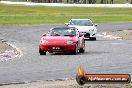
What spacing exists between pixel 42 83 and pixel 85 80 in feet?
7.33

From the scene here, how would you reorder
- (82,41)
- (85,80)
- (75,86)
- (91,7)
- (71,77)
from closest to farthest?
(85,80) → (75,86) → (71,77) → (82,41) → (91,7)

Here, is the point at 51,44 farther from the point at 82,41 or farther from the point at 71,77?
the point at 71,77

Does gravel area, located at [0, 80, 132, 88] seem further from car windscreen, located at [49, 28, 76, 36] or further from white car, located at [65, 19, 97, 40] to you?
white car, located at [65, 19, 97, 40]

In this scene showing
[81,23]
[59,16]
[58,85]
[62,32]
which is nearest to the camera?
[58,85]

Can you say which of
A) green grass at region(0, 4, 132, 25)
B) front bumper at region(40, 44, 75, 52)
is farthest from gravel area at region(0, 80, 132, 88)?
green grass at region(0, 4, 132, 25)

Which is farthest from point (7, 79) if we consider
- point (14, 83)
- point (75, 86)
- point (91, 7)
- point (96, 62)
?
point (91, 7)

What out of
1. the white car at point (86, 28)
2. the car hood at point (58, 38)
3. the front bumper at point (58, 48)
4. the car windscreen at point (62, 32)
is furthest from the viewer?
the white car at point (86, 28)

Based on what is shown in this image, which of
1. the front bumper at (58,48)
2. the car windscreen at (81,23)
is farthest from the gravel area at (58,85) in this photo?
the car windscreen at (81,23)

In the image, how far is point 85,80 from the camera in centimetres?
1280

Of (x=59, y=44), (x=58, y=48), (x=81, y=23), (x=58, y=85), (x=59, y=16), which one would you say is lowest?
(x=59, y=16)

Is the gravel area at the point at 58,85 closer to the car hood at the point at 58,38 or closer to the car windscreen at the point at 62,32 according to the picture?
the car hood at the point at 58,38

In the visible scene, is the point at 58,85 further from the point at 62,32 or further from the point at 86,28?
the point at 86,28

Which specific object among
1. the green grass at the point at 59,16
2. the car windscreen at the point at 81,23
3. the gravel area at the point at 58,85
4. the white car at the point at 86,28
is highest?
the gravel area at the point at 58,85

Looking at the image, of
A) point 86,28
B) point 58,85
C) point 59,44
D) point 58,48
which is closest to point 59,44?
point 59,44
